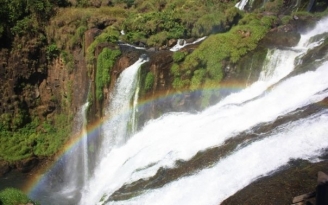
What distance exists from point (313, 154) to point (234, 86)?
6.84m

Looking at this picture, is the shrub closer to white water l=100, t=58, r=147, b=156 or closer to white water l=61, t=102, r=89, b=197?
white water l=100, t=58, r=147, b=156

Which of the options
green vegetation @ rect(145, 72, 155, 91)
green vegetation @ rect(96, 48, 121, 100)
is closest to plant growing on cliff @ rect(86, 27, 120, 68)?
green vegetation @ rect(96, 48, 121, 100)

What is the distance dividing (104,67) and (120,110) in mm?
2380

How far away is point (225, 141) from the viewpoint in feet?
39.4

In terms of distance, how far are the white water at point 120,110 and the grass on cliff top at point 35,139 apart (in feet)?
13.6

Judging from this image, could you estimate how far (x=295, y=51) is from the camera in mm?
15500

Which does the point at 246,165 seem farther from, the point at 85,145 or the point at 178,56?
the point at 85,145

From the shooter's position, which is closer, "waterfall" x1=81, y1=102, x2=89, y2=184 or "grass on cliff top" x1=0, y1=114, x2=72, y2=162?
"waterfall" x1=81, y1=102, x2=89, y2=184

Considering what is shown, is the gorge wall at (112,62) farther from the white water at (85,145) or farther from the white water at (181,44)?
the white water at (85,145)

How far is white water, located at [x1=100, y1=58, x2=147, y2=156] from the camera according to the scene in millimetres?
16766

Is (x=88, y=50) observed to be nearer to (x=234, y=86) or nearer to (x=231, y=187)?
(x=234, y=86)

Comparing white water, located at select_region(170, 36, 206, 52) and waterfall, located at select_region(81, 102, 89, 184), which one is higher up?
white water, located at select_region(170, 36, 206, 52)

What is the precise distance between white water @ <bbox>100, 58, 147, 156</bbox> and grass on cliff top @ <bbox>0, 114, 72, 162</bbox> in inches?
164

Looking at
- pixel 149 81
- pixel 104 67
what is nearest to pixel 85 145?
pixel 104 67
